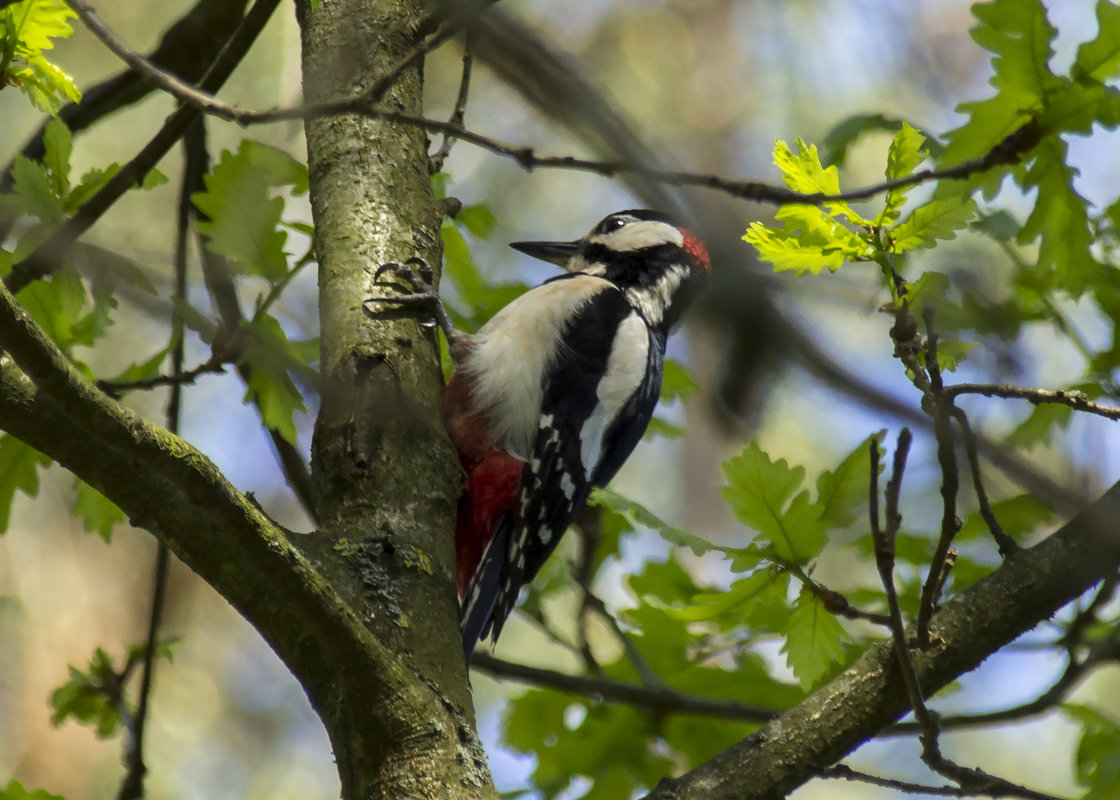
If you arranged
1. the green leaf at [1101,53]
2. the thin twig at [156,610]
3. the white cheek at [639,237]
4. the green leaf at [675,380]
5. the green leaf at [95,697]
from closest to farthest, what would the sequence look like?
1. the green leaf at [1101,53]
2. the thin twig at [156,610]
3. the green leaf at [95,697]
4. the green leaf at [675,380]
5. the white cheek at [639,237]

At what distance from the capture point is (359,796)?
1522 mm

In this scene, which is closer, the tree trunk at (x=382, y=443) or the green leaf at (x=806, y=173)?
the tree trunk at (x=382, y=443)

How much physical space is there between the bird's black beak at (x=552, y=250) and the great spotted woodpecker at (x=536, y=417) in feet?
1.24

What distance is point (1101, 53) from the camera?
5.74 feet

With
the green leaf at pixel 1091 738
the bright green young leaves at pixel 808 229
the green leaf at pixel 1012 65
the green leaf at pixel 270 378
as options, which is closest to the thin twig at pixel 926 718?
the bright green young leaves at pixel 808 229

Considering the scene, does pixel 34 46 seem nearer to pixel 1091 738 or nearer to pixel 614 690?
pixel 614 690

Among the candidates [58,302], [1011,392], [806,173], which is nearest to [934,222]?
[806,173]

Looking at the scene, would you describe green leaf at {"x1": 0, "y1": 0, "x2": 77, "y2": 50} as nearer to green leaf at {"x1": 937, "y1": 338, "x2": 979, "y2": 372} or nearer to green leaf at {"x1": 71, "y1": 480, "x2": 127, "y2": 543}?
green leaf at {"x1": 71, "y1": 480, "x2": 127, "y2": 543}

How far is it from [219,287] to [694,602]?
3.41 ft

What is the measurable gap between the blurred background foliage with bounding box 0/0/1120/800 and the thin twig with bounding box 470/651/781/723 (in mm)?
181

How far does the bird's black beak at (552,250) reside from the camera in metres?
3.88

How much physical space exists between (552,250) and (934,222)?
2.22 metres

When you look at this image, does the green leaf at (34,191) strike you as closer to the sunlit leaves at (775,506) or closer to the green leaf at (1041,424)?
the sunlit leaves at (775,506)

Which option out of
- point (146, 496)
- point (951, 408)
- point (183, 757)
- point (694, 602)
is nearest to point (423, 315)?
point (694, 602)
